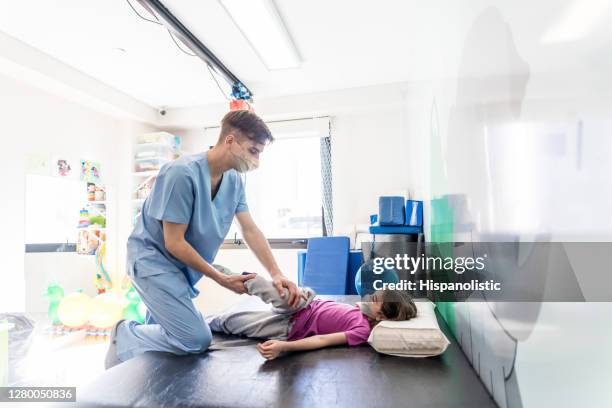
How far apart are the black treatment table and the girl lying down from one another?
6 cm

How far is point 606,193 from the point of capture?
0.45m

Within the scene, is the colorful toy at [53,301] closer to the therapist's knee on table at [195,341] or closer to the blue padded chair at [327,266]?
the blue padded chair at [327,266]

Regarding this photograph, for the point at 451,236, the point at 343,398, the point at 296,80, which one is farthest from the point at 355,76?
the point at 343,398

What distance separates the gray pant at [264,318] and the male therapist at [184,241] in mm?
38

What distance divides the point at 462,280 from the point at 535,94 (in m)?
0.80

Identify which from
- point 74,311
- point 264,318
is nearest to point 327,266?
point 264,318

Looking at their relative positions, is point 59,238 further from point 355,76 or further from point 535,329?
point 535,329

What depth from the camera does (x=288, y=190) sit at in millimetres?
4082

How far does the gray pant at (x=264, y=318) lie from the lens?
1451 millimetres

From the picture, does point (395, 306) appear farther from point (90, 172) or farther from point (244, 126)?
point (90, 172)

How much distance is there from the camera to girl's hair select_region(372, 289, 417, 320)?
4.31 ft

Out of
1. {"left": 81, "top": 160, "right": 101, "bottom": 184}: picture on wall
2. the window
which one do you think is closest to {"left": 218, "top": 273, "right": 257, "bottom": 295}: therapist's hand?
the window

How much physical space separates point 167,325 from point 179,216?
17.5 inches

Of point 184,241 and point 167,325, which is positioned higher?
point 184,241
